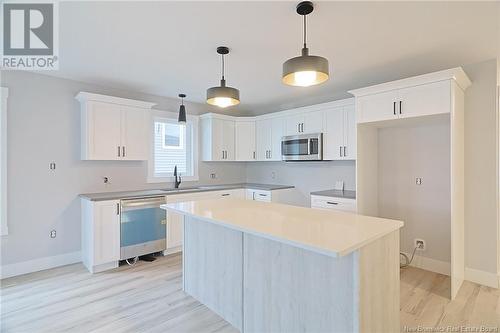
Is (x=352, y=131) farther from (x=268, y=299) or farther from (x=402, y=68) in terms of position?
(x=268, y=299)

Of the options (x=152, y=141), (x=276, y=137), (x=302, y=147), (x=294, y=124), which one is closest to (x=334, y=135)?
(x=302, y=147)

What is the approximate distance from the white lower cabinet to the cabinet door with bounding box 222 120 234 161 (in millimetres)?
2178

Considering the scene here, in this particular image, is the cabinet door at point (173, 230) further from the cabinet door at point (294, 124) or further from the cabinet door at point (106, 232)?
the cabinet door at point (294, 124)

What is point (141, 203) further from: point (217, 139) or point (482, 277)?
point (482, 277)

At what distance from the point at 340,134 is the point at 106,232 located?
341 cm

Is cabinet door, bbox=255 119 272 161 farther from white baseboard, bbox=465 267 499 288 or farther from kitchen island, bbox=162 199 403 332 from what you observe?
white baseboard, bbox=465 267 499 288

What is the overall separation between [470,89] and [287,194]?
9.47 ft

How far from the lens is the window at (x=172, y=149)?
14.9 ft

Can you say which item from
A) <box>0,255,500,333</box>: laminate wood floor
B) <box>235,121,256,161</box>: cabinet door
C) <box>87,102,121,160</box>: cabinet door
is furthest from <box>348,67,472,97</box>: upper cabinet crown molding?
<box>87,102,121,160</box>: cabinet door

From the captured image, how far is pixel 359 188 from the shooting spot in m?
3.47

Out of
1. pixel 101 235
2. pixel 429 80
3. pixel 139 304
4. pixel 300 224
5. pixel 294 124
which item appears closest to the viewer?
pixel 300 224

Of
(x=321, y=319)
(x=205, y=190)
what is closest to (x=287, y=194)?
(x=205, y=190)

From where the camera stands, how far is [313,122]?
4.28m

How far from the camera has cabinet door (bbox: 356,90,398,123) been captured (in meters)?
3.05
